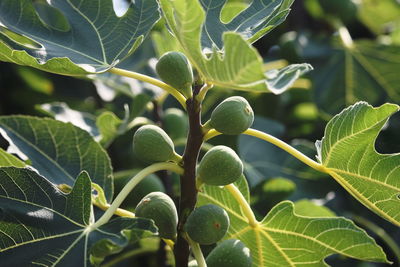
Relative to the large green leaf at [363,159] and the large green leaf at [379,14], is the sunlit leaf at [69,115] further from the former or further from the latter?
the large green leaf at [379,14]

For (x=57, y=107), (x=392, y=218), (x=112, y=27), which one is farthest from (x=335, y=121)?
(x=57, y=107)

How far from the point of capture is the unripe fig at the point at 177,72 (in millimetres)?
1188

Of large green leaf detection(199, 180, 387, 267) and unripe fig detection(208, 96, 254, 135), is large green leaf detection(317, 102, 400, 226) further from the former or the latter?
unripe fig detection(208, 96, 254, 135)

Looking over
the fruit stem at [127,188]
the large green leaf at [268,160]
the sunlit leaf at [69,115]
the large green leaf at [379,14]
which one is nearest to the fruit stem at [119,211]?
the fruit stem at [127,188]

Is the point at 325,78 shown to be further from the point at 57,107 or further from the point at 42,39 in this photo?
the point at 42,39

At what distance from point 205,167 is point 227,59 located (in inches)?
10.8

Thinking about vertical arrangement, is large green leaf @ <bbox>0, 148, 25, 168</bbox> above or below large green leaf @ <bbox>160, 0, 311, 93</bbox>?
below

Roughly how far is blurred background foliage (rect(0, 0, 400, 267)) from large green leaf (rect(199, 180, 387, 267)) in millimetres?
434

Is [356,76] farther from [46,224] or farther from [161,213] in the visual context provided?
[46,224]

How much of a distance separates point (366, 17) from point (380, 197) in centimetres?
173

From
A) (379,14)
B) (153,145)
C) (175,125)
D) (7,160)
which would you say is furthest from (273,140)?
(379,14)

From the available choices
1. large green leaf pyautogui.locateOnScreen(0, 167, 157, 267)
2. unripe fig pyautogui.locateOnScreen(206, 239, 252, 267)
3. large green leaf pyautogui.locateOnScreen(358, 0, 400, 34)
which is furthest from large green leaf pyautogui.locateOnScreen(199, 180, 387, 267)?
large green leaf pyautogui.locateOnScreen(358, 0, 400, 34)

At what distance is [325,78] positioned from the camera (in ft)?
8.28

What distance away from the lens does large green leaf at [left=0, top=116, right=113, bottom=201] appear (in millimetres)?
1444
